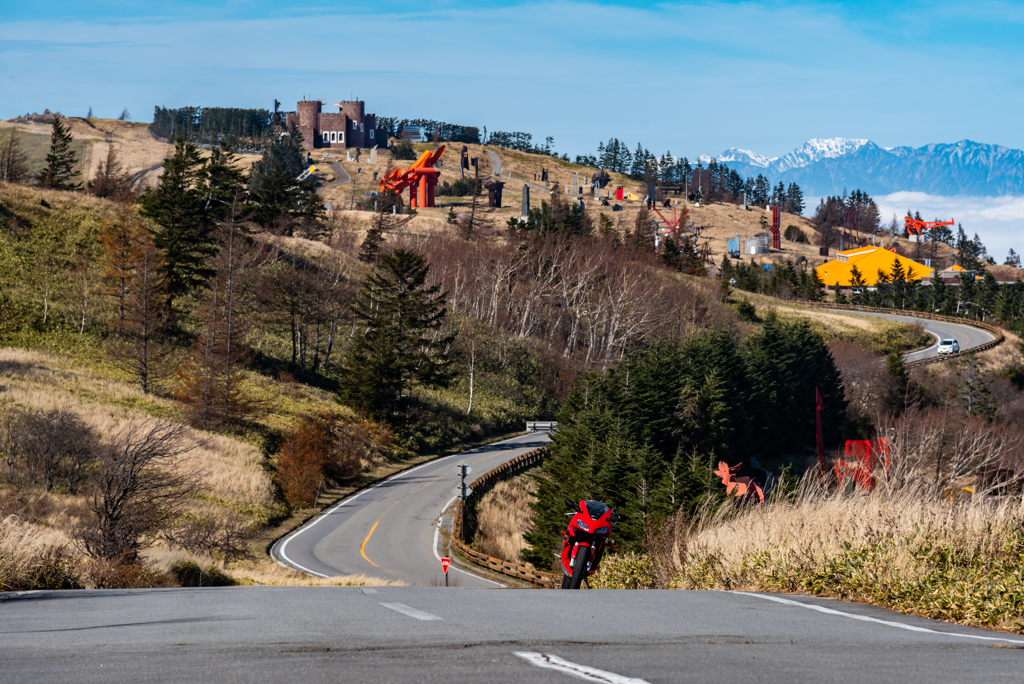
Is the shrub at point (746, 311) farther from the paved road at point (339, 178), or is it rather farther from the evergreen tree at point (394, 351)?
the paved road at point (339, 178)

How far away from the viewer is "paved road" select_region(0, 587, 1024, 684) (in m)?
4.63

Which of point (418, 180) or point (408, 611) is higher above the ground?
point (418, 180)

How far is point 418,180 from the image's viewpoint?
485ft

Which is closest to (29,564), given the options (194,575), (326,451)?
(194,575)

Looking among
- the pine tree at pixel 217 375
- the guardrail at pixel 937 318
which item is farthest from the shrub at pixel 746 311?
the pine tree at pixel 217 375

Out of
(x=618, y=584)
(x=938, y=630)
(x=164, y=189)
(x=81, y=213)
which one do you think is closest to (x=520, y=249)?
(x=164, y=189)

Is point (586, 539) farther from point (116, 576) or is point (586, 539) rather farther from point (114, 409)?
point (114, 409)

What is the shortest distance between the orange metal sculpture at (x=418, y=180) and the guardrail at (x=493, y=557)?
88.5m

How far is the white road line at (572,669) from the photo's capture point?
439cm

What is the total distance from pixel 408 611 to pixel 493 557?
82.4 feet

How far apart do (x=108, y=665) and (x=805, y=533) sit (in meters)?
8.13

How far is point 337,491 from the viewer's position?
44.6 m

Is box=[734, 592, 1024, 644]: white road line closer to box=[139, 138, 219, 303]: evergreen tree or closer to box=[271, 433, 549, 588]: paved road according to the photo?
box=[271, 433, 549, 588]: paved road

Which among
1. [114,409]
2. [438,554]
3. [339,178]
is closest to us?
[438,554]
